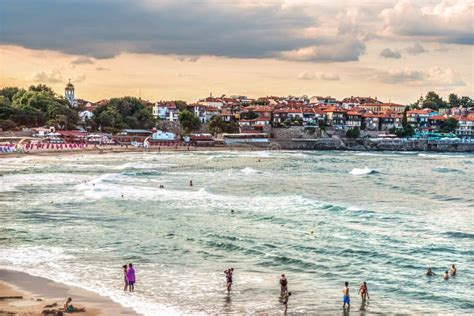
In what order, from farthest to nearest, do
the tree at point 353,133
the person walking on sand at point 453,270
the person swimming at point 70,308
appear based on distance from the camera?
the tree at point 353,133
the person walking on sand at point 453,270
the person swimming at point 70,308

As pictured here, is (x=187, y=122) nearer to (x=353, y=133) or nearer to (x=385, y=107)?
(x=353, y=133)

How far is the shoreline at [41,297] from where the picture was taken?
20.2m

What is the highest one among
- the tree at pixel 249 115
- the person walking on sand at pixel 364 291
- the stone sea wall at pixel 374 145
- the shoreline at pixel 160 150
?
the tree at pixel 249 115

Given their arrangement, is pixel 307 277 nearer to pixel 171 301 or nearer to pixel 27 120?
pixel 171 301

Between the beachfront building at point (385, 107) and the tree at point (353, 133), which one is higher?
the beachfront building at point (385, 107)

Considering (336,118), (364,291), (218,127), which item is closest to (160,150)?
(218,127)

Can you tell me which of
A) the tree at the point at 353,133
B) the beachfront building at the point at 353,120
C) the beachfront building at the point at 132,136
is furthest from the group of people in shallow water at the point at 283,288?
the beachfront building at the point at 353,120

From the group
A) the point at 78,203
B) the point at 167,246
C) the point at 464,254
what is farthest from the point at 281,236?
the point at 78,203

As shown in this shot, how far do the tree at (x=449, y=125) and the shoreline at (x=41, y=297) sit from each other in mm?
143019

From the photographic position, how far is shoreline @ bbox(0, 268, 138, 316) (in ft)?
66.1

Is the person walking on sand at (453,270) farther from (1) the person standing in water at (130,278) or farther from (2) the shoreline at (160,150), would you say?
(2) the shoreline at (160,150)

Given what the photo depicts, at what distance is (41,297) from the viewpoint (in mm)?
21750

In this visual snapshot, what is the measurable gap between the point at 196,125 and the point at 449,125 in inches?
2353

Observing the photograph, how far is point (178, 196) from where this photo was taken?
1863 inches
